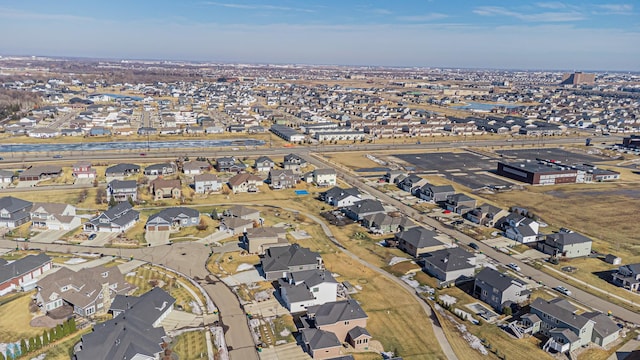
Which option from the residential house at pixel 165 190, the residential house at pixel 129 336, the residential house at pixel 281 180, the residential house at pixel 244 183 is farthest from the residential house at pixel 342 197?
the residential house at pixel 129 336

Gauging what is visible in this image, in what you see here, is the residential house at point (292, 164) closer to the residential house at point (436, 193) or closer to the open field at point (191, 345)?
the residential house at point (436, 193)

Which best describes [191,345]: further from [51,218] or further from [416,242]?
[51,218]

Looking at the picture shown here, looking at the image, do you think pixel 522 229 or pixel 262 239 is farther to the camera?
pixel 522 229

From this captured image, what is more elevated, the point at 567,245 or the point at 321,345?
the point at 567,245

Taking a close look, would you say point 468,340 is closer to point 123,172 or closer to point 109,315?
point 109,315

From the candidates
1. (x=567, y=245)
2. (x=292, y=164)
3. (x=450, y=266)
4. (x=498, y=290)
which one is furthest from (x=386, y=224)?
(x=292, y=164)

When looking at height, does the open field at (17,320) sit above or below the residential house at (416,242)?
below

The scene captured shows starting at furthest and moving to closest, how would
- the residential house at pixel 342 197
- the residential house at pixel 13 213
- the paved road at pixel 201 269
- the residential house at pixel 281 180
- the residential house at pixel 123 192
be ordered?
1. the residential house at pixel 281 180
2. the residential house at pixel 123 192
3. the residential house at pixel 342 197
4. the residential house at pixel 13 213
5. the paved road at pixel 201 269

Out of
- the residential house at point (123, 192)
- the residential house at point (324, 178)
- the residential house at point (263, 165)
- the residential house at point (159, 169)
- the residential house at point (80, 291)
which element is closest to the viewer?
the residential house at point (80, 291)
